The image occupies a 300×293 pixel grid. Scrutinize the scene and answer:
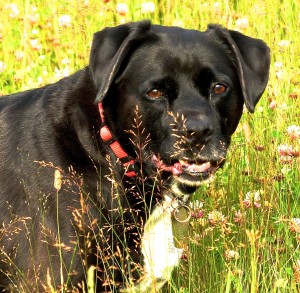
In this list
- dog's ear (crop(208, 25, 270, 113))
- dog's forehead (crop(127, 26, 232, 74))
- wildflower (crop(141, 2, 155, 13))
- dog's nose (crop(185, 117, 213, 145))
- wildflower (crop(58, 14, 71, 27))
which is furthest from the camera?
wildflower (crop(141, 2, 155, 13))

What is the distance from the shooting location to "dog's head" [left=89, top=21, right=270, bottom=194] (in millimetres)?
3590

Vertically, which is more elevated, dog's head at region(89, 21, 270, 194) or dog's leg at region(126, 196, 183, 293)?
dog's head at region(89, 21, 270, 194)

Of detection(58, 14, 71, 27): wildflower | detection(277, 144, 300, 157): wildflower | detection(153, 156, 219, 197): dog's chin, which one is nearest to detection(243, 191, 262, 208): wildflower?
detection(277, 144, 300, 157): wildflower

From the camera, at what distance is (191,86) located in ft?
12.3

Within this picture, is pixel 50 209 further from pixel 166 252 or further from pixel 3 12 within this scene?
pixel 3 12

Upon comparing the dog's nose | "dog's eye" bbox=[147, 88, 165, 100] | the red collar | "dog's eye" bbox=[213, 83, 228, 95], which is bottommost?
the red collar

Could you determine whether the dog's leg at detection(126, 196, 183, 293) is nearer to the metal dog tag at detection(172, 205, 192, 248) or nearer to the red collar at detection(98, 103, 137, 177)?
the metal dog tag at detection(172, 205, 192, 248)

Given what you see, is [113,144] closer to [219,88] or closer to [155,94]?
[155,94]

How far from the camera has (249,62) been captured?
3.94 meters

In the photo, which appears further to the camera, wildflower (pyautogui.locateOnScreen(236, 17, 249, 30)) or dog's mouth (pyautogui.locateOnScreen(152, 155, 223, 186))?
wildflower (pyautogui.locateOnScreen(236, 17, 249, 30))

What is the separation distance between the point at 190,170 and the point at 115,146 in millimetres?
389

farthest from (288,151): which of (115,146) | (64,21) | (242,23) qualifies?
(64,21)

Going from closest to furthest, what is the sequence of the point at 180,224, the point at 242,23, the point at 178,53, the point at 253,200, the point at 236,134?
1. the point at 178,53
2. the point at 180,224
3. the point at 253,200
4. the point at 236,134
5. the point at 242,23

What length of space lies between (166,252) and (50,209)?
2.13 ft
